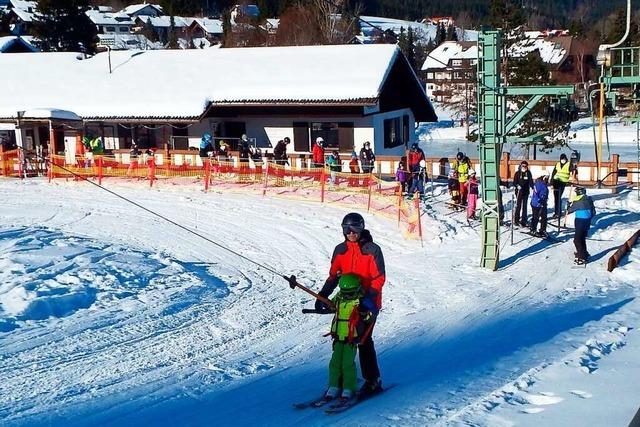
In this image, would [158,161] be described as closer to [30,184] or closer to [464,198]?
[30,184]

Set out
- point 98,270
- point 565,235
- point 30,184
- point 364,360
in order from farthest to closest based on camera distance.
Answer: point 30,184
point 565,235
point 98,270
point 364,360

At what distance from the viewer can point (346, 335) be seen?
→ 7484 millimetres

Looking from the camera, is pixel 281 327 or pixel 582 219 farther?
pixel 582 219

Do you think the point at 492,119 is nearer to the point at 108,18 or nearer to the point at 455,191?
the point at 455,191

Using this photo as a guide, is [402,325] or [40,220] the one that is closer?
[402,325]

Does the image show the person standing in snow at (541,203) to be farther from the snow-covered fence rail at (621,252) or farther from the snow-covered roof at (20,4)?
the snow-covered roof at (20,4)

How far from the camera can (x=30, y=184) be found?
84.2 ft

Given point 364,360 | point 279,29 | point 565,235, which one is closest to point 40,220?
point 565,235

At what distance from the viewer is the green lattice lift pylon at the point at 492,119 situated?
14.3 meters

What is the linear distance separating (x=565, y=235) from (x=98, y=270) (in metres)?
10.4

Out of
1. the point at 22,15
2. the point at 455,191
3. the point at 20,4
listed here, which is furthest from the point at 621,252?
the point at 20,4

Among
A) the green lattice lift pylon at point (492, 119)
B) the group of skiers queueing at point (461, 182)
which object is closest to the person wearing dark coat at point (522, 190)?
the group of skiers queueing at point (461, 182)

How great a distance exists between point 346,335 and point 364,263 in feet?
2.44

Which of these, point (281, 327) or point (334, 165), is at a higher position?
point (334, 165)
